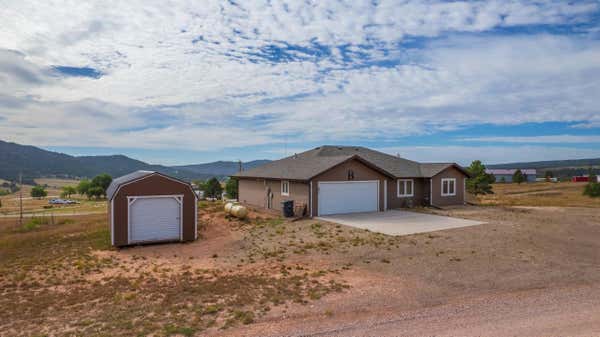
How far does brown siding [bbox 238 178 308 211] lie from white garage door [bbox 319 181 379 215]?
1153 mm

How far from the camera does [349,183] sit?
874 inches

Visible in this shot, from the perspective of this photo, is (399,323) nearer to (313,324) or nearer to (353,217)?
(313,324)

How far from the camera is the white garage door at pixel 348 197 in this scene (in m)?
21.3

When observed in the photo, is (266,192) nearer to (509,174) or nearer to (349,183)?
(349,183)

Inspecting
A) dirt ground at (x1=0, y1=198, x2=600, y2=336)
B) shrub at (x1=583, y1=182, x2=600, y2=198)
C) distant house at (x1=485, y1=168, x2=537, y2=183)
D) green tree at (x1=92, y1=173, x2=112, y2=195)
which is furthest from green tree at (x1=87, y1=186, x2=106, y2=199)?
distant house at (x1=485, y1=168, x2=537, y2=183)

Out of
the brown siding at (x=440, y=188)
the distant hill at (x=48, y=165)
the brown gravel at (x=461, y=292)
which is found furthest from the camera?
the distant hill at (x=48, y=165)

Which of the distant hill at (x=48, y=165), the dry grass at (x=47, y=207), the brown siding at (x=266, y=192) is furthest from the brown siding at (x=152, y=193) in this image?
the distant hill at (x=48, y=165)

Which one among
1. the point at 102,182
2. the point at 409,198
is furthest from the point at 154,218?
the point at 102,182

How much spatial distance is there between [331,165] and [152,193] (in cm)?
999

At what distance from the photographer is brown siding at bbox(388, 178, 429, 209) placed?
→ 79.9ft

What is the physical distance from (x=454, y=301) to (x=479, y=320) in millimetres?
1016

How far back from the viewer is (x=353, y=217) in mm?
20422

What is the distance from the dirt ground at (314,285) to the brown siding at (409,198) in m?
9.08

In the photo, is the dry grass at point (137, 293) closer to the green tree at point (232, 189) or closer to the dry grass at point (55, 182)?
the green tree at point (232, 189)
